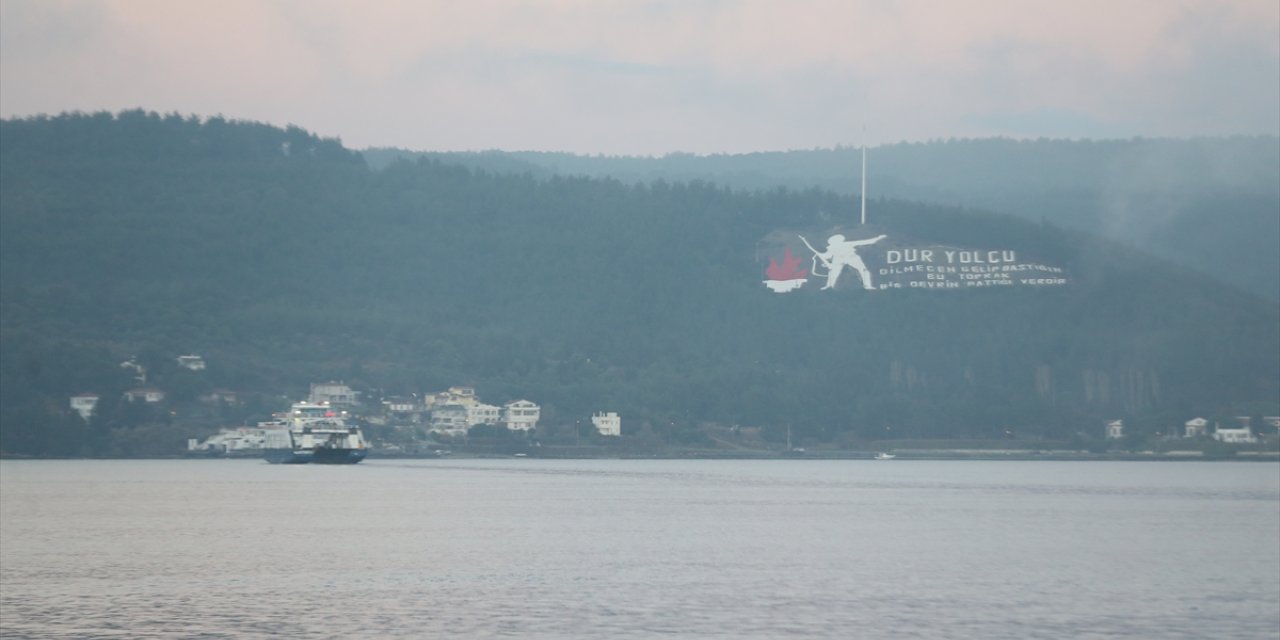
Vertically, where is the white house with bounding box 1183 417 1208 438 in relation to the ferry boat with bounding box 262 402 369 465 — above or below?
above

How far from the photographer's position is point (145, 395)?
163 meters

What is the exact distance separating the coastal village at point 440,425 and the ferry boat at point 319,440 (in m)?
12.8

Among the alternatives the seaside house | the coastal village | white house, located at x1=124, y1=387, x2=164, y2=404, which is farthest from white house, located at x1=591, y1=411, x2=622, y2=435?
the seaside house

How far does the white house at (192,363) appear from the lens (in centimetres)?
17200

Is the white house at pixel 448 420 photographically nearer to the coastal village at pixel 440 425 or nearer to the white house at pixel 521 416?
the coastal village at pixel 440 425

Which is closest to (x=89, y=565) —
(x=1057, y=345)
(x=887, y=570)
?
(x=887, y=570)

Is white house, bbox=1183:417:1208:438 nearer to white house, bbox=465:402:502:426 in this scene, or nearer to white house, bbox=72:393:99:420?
white house, bbox=465:402:502:426

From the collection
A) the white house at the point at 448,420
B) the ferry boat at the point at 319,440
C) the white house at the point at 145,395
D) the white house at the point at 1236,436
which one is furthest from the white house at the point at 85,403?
the white house at the point at 1236,436

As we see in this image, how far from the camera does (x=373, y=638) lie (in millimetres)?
39219

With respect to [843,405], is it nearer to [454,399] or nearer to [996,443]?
[996,443]

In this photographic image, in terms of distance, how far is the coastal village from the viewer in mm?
164125

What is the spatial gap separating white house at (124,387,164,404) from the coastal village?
0.10 m

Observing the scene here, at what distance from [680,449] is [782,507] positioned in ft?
274

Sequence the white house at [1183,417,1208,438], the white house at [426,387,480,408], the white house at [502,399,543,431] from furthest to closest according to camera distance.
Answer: the white house at [426,387,480,408] → the white house at [502,399,543,431] → the white house at [1183,417,1208,438]
